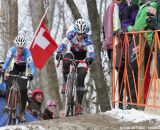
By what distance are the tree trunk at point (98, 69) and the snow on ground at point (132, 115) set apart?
4837mm

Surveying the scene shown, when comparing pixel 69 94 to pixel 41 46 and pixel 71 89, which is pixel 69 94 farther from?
pixel 41 46

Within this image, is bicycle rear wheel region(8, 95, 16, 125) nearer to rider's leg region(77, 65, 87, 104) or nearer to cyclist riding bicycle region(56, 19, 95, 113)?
cyclist riding bicycle region(56, 19, 95, 113)

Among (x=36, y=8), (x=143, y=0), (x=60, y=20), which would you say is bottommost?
(x=143, y=0)

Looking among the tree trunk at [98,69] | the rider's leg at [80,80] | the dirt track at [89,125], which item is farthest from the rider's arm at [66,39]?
the tree trunk at [98,69]

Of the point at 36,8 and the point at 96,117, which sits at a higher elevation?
the point at 36,8

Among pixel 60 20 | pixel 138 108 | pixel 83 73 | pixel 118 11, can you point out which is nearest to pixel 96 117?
pixel 138 108

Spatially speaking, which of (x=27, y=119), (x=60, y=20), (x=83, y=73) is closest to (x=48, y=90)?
(x=27, y=119)

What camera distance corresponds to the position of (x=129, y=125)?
788 centimetres

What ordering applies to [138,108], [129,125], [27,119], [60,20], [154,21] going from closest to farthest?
[129,125] → [154,21] → [138,108] → [27,119] → [60,20]

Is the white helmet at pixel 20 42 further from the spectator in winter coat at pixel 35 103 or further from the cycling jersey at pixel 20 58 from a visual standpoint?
the spectator in winter coat at pixel 35 103

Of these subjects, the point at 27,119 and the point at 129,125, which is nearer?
the point at 129,125

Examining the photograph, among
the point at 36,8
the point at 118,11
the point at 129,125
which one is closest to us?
the point at 129,125

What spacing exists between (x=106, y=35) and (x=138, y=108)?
1775 millimetres

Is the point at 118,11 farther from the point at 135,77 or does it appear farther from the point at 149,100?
the point at 149,100
